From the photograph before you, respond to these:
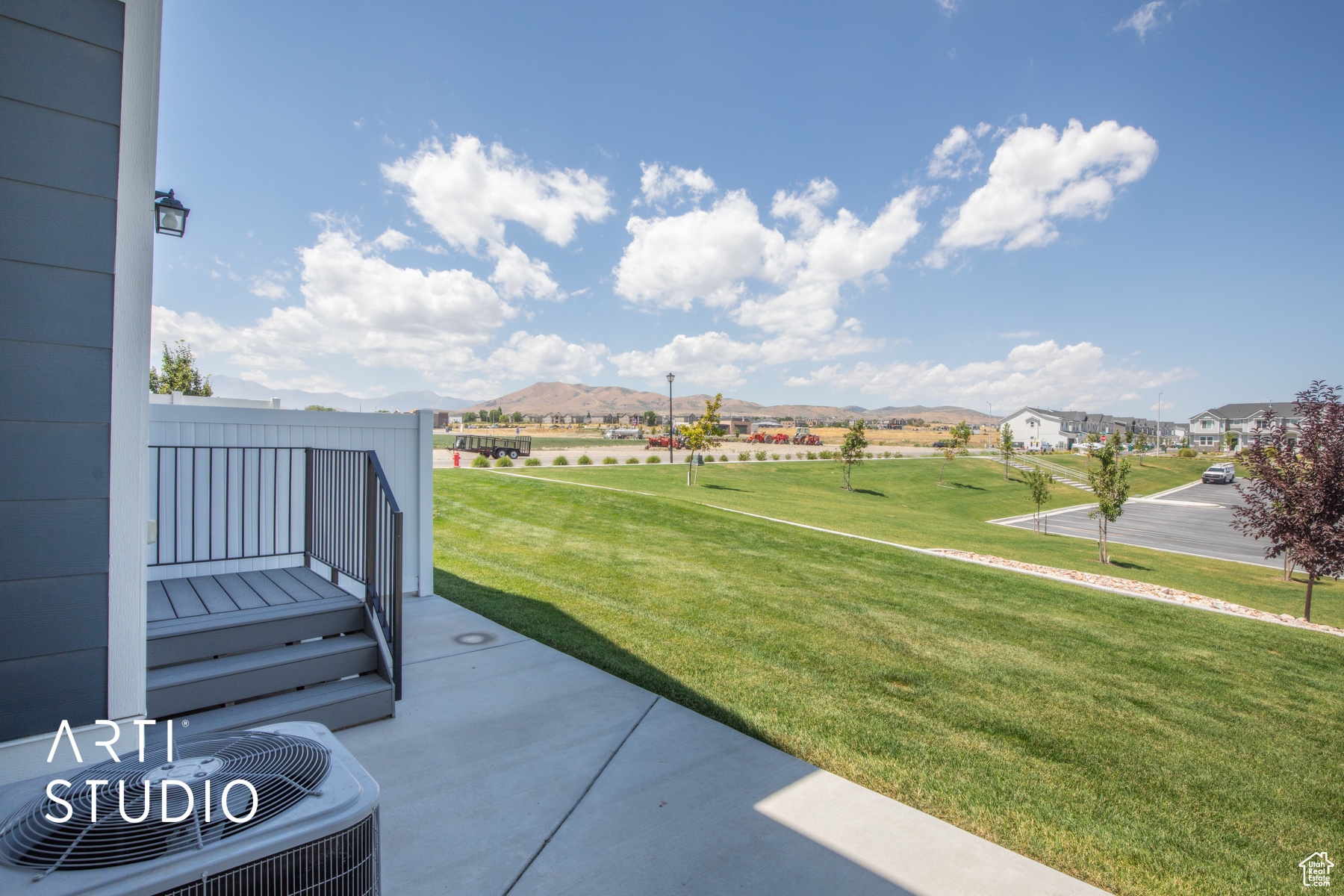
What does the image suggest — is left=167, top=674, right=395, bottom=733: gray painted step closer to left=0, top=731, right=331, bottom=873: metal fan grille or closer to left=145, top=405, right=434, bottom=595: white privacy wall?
left=145, top=405, right=434, bottom=595: white privacy wall

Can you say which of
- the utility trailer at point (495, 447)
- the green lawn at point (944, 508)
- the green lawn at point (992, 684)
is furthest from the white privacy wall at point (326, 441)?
the utility trailer at point (495, 447)

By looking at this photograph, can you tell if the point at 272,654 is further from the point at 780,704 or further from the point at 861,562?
the point at 861,562

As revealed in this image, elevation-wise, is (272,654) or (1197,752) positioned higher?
(272,654)

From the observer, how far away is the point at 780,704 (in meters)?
3.97

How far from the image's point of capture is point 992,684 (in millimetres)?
4617

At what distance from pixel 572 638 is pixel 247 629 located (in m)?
2.51

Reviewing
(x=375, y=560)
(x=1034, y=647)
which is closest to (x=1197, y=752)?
(x=1034, y=647)

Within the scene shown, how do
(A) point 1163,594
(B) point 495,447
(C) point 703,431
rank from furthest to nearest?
1. (B) point 495,447
2. (C) point 703,431
3. (A) point 1163,594

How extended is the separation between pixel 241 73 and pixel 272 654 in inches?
279

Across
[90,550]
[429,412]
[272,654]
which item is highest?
[429,412]

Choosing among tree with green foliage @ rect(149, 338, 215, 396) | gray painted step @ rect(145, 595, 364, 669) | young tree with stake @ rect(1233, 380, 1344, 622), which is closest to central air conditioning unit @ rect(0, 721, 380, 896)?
gray painted step @ rect(145, 595, 364, 669)

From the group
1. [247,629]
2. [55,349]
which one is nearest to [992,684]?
[247,629]

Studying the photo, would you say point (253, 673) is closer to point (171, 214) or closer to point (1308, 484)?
point (171, 214)

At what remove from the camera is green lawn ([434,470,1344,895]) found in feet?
9.34
